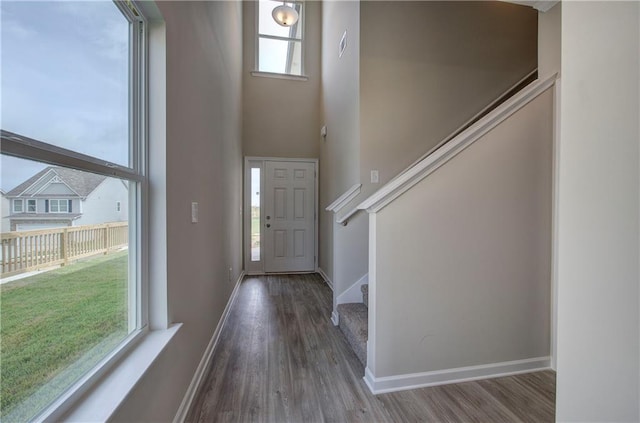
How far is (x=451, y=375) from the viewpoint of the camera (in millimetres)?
1785

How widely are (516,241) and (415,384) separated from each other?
1172 millimetres

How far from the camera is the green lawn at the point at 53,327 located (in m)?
0.62

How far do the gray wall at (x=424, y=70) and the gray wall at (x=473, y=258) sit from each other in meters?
1.10

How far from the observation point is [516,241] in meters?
1.84

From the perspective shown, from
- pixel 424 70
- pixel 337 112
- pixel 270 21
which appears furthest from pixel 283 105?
pixel 424 70

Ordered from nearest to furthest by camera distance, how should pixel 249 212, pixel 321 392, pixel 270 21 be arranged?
pixel 321 392, pixel 249 212, pixel 270 21

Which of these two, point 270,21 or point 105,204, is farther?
point 270,21

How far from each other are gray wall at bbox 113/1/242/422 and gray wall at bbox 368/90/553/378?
1130 millimetres

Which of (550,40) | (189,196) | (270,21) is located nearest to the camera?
(189,196)

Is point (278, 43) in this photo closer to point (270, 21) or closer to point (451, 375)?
point (270, 21)

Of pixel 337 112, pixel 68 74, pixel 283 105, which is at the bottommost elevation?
pixel 68 74

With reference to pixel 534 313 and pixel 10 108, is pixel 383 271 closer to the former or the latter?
pixel 534 313

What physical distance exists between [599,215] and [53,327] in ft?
5.24

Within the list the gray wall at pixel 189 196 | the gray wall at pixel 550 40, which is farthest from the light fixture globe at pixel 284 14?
the gray wall at pixel 550 40
